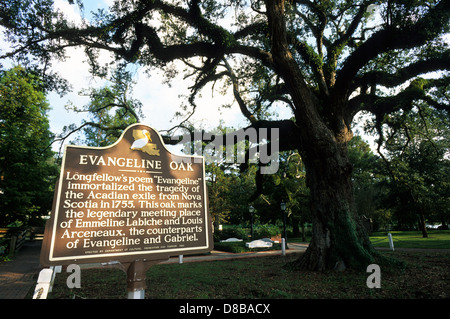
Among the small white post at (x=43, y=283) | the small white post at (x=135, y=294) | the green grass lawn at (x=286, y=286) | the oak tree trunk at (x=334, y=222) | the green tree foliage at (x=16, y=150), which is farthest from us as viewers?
the green tree foliage at (x=16, y=150)

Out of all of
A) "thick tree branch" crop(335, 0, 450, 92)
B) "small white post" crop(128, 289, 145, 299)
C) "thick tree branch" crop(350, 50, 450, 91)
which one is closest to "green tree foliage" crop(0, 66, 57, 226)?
"small white post" crop(128, 289, 145, 299)

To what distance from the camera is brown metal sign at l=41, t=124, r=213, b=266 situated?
323 centimetres

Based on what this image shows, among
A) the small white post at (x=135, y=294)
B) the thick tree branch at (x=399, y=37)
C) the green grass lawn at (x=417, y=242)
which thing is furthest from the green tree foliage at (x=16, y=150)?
the green grass lawn at (x=417, y=242)

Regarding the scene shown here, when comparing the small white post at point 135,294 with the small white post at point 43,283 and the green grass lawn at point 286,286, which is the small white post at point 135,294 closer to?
the small white post at point 43,283

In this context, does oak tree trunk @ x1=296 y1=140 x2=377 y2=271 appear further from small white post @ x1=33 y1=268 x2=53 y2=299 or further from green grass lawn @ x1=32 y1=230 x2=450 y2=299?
small white post @ x1=33 y1=268 x2=53 y2=299

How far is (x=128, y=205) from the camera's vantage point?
3658mm

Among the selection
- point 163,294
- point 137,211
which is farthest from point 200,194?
point 163,294

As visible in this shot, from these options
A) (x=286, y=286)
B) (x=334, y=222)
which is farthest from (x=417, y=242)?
(x=286, y=286)

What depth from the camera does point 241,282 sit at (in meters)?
7.57

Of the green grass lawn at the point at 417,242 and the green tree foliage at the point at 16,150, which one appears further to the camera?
the green tree foliage at the point at 16,150

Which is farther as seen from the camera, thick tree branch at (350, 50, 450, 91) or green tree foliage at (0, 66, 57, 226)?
green tree foliage at (0, 66, 57, 226)

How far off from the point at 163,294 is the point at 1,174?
19.5 m

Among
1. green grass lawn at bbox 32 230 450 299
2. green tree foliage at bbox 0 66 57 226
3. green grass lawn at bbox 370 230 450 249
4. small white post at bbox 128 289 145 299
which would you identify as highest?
green tree foliage at bbox 0 66 57 226

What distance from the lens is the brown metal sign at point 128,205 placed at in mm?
3229
